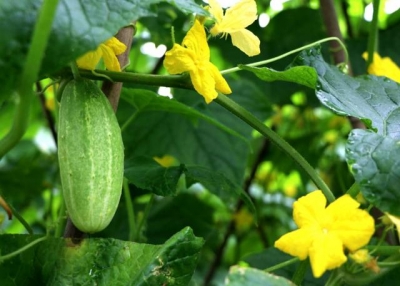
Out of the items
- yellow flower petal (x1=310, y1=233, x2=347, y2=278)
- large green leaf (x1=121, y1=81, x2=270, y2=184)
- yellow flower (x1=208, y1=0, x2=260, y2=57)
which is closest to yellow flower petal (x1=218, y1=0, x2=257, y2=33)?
yellow flower (x1=208, y1=0, x2=260, y2=57)

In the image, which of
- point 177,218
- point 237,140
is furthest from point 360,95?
point 177,218

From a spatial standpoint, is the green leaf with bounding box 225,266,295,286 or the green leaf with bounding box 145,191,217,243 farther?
the green leaf with bounding box 145,191,217,243

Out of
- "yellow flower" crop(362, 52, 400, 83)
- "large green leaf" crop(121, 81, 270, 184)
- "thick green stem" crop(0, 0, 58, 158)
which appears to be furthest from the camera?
"large green leaf" crop(121, 81, 270, 184)

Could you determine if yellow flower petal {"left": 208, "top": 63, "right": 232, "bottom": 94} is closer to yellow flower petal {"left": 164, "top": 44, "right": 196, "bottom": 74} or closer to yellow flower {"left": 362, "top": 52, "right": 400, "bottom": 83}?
yellow flower petal {"left": 164, "top": 44, "right": 196, "bottom": 74}

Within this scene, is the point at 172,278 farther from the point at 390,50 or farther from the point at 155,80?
the point at 390,50

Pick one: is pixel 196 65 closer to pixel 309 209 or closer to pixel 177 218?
pixel 309 209
